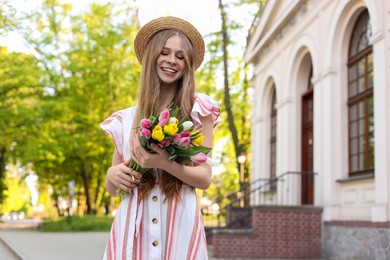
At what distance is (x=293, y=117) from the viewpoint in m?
16.0

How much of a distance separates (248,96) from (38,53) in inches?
381

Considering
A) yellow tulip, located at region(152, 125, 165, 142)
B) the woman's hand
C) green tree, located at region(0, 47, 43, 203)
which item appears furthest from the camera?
green tree, located at region(0, 47, 43, 203)

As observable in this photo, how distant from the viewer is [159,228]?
188 centimetres

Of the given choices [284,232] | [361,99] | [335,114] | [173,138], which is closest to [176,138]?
[173,138]

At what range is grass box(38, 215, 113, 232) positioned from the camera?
82.7ft

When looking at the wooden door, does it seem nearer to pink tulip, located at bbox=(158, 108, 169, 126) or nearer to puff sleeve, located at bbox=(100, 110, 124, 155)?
puff sleeve, located at bbox=(100, 110, 124, 155)

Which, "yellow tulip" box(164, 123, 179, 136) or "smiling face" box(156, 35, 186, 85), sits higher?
"smiling face" box(156, 35, 186, 85)

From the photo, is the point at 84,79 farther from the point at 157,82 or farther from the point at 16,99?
the point at 157,82

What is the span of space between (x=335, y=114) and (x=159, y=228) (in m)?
11.5

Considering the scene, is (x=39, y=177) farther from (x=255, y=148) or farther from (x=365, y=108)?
(x=365, y=108)

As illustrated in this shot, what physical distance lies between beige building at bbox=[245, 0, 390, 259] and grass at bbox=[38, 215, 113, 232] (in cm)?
912

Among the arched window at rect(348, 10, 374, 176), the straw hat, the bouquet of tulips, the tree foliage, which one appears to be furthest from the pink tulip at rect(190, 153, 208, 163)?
the tree foliage

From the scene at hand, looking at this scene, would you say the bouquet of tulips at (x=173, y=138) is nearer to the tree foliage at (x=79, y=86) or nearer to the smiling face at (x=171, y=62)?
the smiling face at (x=171, y=62)

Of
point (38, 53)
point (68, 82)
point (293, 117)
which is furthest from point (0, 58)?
point (293, 117)
